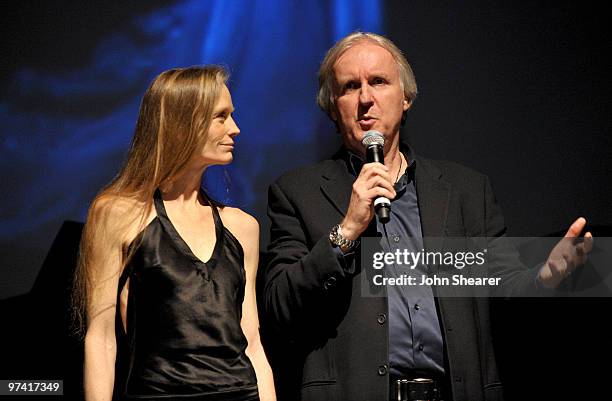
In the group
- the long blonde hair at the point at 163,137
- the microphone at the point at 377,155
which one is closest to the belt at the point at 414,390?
the microphone at the point at 377,155

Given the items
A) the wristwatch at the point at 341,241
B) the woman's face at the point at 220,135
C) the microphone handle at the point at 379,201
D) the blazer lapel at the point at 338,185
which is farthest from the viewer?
the blazer lapel at the point at 338,185

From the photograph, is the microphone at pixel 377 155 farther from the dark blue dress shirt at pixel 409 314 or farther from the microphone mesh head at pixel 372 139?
the dark blue dress shirt at pixel 409 314

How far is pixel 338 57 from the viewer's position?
2986 millimetres

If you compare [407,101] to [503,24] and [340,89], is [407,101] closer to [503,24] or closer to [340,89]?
[340,89]

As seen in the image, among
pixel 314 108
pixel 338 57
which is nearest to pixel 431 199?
pixel 338 57

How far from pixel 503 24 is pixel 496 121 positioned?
41 cm

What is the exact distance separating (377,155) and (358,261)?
1.27 feet

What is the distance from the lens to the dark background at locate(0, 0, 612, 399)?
3117mm

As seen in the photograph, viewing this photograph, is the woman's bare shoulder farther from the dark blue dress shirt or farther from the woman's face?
the dark blue dress shirt

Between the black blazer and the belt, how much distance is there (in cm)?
4

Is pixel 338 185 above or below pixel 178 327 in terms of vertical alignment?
above

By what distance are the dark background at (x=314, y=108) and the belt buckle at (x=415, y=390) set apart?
29.6 inches

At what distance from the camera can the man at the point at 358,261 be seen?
2.52 metres

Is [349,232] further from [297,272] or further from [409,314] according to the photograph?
[409,314]
